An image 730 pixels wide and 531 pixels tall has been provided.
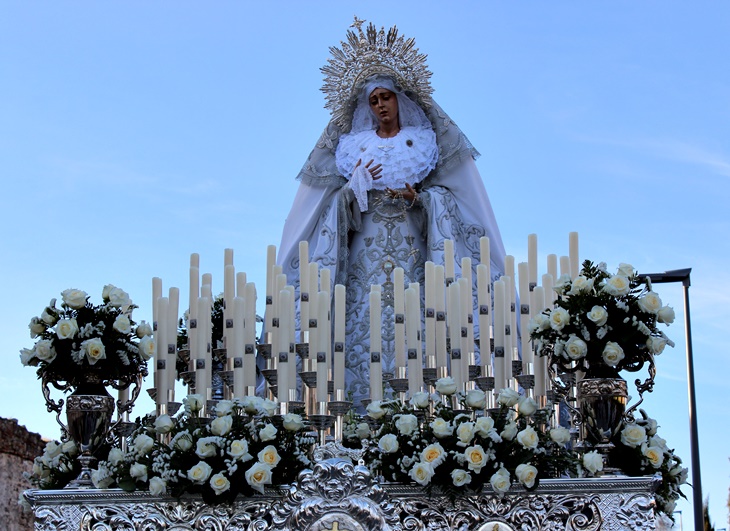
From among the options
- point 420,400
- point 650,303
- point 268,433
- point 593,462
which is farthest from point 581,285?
point 268,433

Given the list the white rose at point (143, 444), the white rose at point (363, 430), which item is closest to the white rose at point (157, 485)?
the white rose at point (143, 444)

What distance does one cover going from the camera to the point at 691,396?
10.0 m

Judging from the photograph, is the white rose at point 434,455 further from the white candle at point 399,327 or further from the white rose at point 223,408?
the white rose at point 223,408

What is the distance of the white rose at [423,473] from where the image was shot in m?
5.70

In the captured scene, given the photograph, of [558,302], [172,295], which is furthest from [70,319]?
[558,302]

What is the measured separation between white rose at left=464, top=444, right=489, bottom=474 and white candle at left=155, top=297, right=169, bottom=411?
1.73 metres

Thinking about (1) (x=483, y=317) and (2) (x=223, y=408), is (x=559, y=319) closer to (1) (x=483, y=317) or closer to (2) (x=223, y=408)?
(1) (x=483, y=317)

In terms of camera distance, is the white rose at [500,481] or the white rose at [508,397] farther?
the white rose at [508,397]

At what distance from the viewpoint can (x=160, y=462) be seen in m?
5.89

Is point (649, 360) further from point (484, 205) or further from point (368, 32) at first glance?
point (368, 32)

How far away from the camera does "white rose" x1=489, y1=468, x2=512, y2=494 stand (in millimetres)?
5699

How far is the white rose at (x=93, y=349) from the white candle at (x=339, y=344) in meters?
1.21

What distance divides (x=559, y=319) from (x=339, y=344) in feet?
3.82

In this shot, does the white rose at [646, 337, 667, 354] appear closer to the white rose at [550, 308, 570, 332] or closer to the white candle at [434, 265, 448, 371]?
the white rose at [550, 308, 570, 332]
